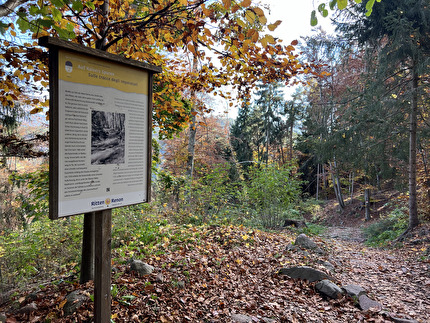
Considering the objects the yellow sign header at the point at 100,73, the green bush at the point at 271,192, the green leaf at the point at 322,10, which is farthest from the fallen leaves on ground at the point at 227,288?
the green leaf at the point at 322,10

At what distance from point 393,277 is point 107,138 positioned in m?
6.05

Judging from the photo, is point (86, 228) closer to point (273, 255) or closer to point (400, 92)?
point (273, 255)

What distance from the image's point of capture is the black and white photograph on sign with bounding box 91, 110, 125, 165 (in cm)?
203

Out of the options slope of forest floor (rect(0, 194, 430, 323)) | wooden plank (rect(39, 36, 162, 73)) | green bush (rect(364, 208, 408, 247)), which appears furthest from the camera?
green bush (rect(364, 208, 408, 247))

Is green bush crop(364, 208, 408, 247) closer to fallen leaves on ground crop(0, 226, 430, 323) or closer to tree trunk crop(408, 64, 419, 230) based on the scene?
tree trunk crop(408, 64, 419, 230)

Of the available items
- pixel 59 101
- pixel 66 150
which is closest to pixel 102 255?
pixel 66 150

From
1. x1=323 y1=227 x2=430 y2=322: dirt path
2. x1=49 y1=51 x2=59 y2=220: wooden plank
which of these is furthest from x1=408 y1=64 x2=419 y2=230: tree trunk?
x1=49 y1=51 x2=59 y2=220: wooden plank

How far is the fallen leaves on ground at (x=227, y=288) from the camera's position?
2928mm

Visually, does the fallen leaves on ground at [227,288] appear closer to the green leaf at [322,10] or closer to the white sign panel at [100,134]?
the white sign panel at [100,134]

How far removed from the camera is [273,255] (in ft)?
17.5

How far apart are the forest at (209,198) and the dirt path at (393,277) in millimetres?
37

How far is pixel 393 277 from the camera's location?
17.2ft

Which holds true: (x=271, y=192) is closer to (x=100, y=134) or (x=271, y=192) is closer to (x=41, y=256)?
(x=41, y=256)

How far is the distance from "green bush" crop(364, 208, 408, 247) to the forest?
7 centimetres
